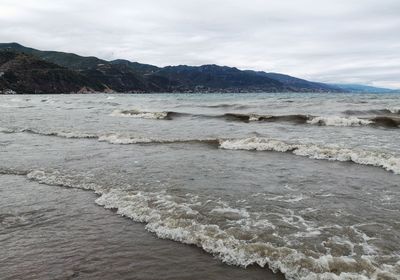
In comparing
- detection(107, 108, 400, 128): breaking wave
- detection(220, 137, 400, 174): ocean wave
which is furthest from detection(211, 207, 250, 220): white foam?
detection(107, 108, 400, 128): breaking wave

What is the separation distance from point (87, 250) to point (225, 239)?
2.87 metres

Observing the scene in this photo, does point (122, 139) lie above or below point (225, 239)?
below

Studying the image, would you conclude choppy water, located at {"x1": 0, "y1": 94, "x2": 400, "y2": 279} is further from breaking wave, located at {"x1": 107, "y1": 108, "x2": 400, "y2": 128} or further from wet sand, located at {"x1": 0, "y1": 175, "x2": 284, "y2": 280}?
breaking wave, located at {"x1": 107, "y1": 108, "x2": 400, "y2": 128}

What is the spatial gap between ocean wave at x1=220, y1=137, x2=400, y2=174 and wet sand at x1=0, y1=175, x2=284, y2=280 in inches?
418

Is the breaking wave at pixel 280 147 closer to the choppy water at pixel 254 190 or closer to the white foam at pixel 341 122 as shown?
the choppy water at pixel 254 190

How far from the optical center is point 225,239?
7.93 m

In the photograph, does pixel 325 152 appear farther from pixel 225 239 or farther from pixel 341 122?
pixel 341 122

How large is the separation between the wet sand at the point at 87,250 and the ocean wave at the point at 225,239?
26 centimetres

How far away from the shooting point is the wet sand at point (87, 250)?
662 cm

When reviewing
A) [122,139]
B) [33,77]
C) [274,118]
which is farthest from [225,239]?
[33,77]

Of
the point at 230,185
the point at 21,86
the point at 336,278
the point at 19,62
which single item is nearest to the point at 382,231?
the point at 336,278

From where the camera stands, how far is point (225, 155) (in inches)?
728

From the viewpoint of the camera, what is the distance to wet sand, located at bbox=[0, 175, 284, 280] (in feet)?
21.7

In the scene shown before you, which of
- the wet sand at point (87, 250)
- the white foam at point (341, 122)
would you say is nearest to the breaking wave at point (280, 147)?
the wet sand at point (87, 250)
